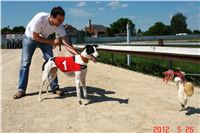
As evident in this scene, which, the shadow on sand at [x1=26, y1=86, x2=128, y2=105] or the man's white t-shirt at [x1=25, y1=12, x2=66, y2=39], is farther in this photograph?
the man's white t-shirt at [x1=25, y1=12, x2=66, y2=39]

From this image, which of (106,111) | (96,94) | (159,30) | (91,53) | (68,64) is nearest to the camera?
(106,111)

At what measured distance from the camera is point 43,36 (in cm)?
798

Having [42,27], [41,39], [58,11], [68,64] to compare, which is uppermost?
[58,11]

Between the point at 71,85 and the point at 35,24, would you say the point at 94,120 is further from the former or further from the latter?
the point at 71,85

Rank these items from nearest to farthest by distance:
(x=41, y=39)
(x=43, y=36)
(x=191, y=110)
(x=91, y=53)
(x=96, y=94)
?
(x=191, y=110) → (x=91, y=53) → (x=41, y=39) → (x=43, y=36) → (x=96, y=94)

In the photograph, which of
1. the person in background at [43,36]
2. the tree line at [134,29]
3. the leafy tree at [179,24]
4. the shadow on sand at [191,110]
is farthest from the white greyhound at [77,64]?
the leafy tree at [179,24]

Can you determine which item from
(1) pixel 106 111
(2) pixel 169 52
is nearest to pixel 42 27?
(1) pixel 106 111

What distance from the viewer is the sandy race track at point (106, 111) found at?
566 cm

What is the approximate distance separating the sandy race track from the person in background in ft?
1.31

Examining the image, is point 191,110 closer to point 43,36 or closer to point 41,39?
point 41,39

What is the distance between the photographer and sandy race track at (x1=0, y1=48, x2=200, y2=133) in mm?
5664

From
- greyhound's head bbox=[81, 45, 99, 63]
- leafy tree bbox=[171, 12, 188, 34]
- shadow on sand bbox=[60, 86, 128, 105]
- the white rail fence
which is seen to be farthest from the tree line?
greyhound's head bbox=[81, 45, 99, 63]

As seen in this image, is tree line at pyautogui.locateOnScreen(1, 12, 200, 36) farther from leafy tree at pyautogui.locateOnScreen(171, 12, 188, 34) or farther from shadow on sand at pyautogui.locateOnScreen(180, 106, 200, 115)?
shadow on sand at pyautogui.locateOnScreen(180, 106, 200, 115)

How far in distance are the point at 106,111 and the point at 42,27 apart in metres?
2.41
